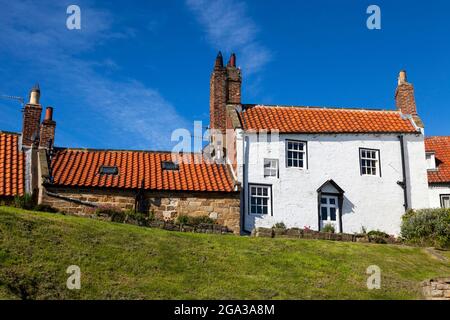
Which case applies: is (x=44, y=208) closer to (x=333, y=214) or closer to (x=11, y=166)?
(x=11, y=166)

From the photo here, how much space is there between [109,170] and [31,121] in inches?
208

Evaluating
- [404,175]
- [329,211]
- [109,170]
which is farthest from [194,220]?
[404,175]

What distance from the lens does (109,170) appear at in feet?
92.2

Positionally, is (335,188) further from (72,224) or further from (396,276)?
(72,224)

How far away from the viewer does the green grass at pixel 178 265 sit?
1459 cm

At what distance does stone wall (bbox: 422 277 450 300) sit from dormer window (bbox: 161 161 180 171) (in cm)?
1654

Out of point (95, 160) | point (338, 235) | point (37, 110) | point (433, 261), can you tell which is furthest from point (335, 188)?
point (37, 110)

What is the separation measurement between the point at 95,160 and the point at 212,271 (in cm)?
1466

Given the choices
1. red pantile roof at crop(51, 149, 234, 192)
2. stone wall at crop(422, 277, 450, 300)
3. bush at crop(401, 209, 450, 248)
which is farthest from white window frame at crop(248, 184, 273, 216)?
stone wall at crop(422, 277, 450, 300)

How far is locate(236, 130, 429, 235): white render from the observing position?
2822cm

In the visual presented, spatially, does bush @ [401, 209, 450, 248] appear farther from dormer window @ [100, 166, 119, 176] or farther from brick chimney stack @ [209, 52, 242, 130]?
dormer window @ [100, 166, 119, 176]

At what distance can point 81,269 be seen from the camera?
15.4 metres

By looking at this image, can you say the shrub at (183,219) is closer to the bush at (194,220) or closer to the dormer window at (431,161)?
the bush at (194,220)
